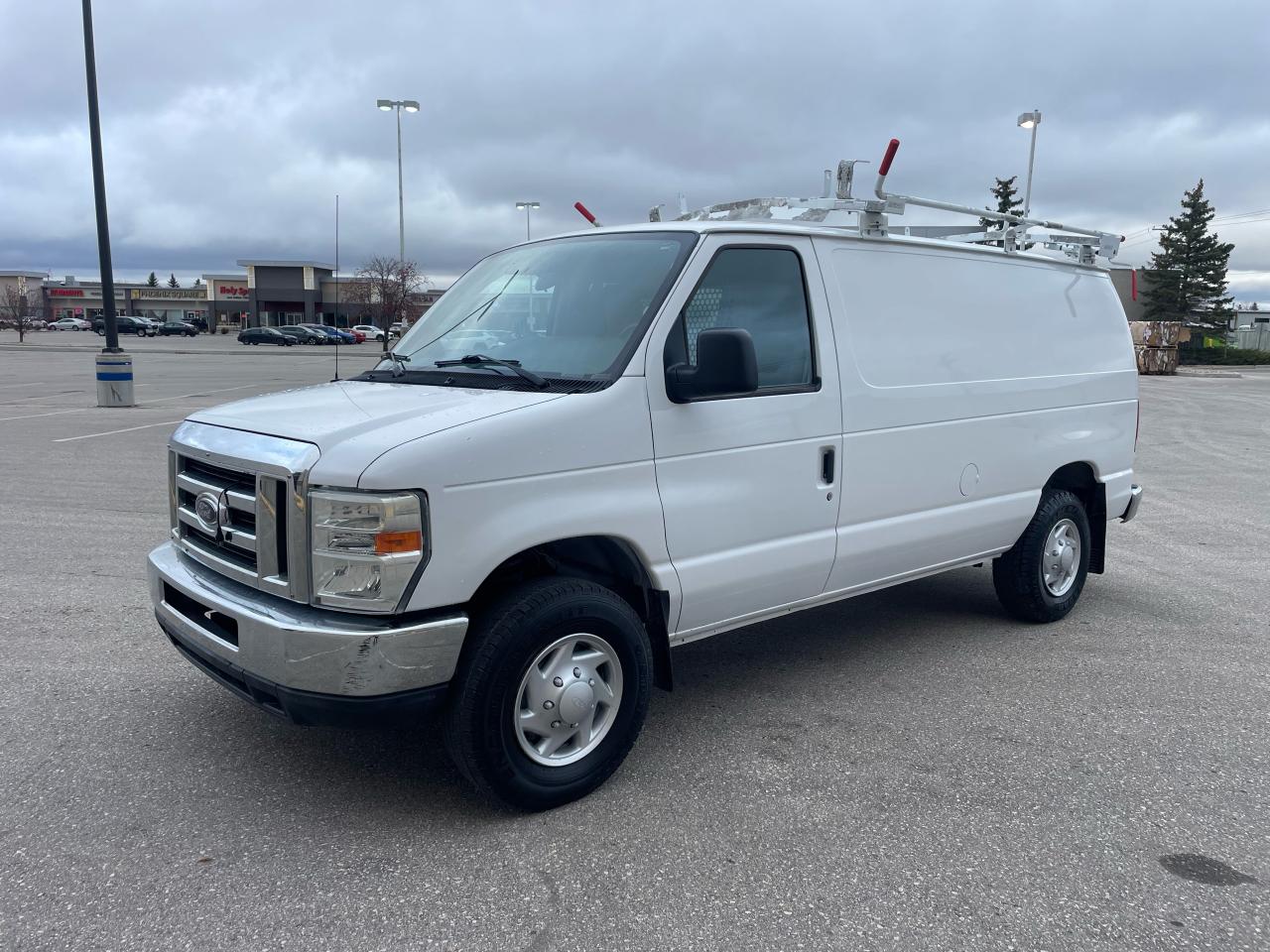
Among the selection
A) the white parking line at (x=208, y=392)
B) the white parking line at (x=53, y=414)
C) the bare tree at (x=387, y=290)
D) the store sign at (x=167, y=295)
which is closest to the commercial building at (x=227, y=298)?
the store sign at (x=167, y=295)

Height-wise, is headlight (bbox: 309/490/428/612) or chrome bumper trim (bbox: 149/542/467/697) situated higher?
headlight (bbox: 309/490/428/612)

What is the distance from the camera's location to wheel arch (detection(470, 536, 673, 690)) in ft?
11.8

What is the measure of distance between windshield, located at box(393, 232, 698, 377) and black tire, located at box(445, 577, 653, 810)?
871 mm

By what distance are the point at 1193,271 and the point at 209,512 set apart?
71139 mm

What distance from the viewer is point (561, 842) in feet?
11.1

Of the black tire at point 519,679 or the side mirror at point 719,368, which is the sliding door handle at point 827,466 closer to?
the side mirror at point 719,368

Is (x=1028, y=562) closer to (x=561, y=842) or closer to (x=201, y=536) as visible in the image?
(x=561, y=842)

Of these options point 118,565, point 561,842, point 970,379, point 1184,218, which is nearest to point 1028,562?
point 970,379

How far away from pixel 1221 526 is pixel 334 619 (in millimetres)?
8412

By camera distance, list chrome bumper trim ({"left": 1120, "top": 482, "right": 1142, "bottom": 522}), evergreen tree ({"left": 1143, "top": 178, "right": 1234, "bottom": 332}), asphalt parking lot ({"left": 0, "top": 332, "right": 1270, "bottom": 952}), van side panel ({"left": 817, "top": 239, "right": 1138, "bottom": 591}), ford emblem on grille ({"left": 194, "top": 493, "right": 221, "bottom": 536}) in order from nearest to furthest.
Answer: asphalt parking lot ({"left": 0, "top": 332, "right": 1270, "bottom": 952}) < ford emblem on grille ({"left": 194, "top": 493, "right": 221, "bottom": 536}) < van side panel ({"left": 817, "top": 239, "right": 1138, "bottom": 591}) < chrome bumper trim ({"left": 1120, "top": 482, "right": 1142, "bottom": 522}) < evergreen tree ({"left": 1143, "top": 178, "right": 1234, "bottom": 332})

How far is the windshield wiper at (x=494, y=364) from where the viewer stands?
3.70 meters

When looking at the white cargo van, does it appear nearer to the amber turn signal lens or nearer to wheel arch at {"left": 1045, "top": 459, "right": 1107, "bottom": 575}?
the amber turn signal lens

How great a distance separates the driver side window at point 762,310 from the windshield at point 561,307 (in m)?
0.17

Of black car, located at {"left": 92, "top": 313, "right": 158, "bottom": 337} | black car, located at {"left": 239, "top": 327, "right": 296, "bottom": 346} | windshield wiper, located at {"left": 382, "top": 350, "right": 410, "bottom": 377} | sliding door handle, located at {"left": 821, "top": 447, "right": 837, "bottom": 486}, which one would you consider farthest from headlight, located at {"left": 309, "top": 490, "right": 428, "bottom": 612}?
black car, located at {"left": 92, "top": 313, "right": 158, "bottom": 337}
